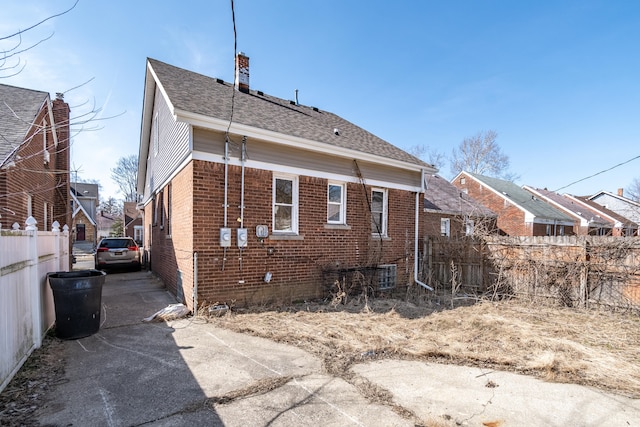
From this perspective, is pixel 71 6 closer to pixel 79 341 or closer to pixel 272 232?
pixel 79 341

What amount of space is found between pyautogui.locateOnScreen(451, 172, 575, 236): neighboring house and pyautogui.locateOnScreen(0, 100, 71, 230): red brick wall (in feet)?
89.8

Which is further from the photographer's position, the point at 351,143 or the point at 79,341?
the point at 351,143

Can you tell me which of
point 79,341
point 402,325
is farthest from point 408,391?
point 79,341

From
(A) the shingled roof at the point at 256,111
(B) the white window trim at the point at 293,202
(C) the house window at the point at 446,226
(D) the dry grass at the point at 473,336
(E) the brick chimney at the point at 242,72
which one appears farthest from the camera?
(C) the house window at the point at 446,226

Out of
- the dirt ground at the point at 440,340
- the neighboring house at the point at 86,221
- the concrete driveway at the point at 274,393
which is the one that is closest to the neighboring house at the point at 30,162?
the concrete driveway at the point at 274,393

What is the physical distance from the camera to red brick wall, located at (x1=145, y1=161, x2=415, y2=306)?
678 centimetres

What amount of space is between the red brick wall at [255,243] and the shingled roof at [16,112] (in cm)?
323

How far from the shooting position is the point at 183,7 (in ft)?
15.7

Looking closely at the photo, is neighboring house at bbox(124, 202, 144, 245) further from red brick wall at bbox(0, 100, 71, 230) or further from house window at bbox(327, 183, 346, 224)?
house window at bbox(327, 183, 346, 224)

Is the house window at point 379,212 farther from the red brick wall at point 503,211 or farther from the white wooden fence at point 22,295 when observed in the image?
the red brick wall at point 503,211

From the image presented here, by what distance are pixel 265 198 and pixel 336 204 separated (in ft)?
7.29

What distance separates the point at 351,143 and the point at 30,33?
7.38m

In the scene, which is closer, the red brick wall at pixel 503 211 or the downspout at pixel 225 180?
the downspout at pixel 225 180

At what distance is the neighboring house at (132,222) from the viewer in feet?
136
